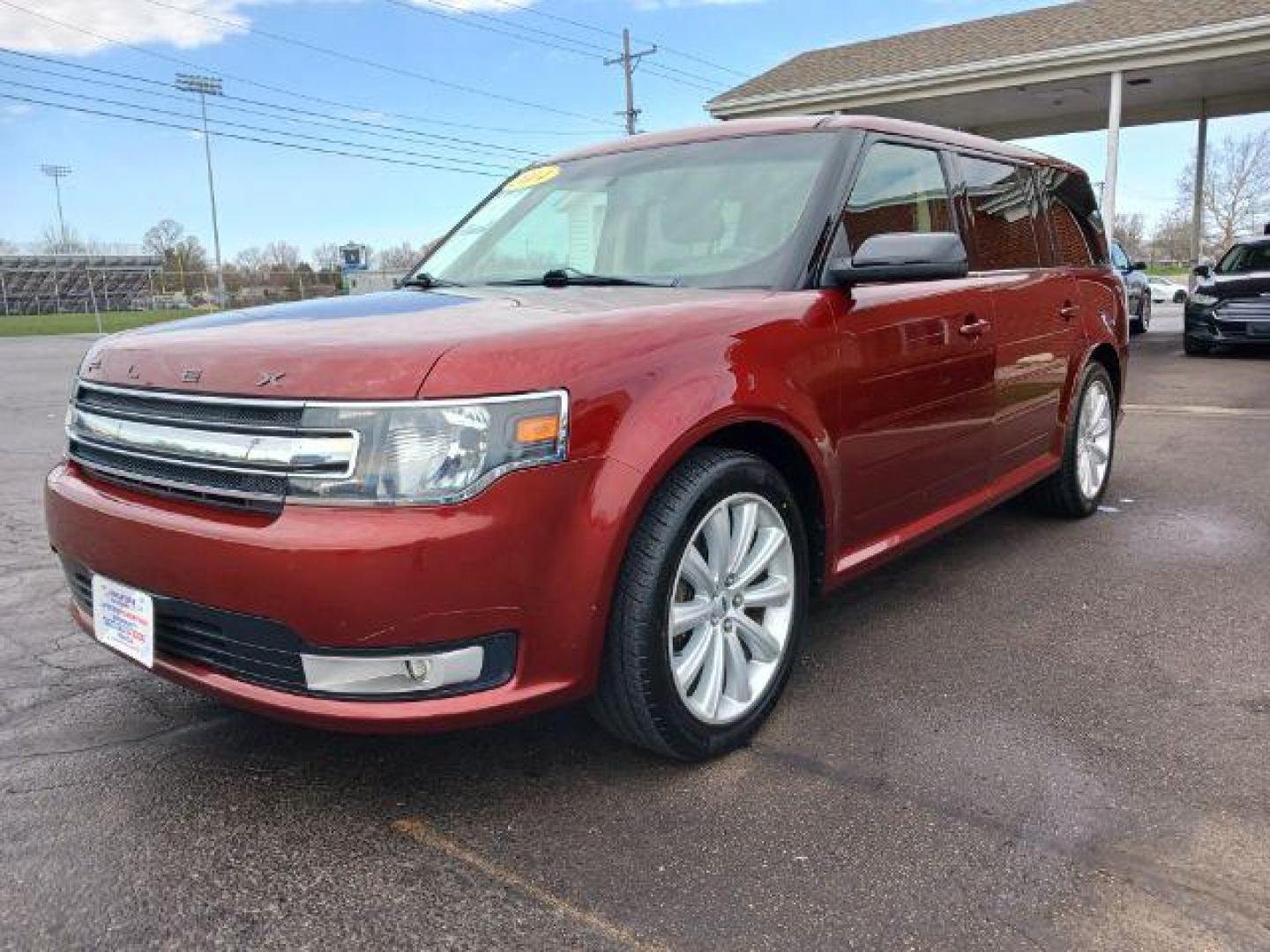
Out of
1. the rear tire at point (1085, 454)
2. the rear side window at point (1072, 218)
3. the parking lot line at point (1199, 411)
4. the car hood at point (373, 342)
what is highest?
the rear side window at point (1072, 218)

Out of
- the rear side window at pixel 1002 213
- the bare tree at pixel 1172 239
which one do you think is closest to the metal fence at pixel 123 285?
the rear side window at pixel 1002 213

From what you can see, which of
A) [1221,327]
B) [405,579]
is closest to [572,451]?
[405,579]

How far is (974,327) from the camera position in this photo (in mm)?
3672

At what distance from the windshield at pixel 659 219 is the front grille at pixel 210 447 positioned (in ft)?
4.37

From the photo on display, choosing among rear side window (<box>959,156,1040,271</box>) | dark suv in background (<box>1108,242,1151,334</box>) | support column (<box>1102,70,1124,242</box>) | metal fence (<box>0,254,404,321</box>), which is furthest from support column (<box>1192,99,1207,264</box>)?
metal fence (<box>0,254,404,321</box>)

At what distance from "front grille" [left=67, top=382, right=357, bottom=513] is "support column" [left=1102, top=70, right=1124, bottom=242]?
48.1ft

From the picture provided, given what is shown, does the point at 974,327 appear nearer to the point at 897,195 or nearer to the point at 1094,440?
the point at 897,195

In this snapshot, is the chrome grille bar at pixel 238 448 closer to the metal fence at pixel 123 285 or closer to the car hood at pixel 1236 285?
the car hood at pixel 1236 285

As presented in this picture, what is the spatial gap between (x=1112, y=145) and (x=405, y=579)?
52.2 feet

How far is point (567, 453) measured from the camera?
2.21 metres

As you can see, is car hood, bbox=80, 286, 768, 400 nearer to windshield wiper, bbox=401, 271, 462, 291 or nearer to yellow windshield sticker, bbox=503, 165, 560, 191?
windshield wiper, bbox=401, 271, 462, 291

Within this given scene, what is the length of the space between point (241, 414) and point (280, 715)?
67cm

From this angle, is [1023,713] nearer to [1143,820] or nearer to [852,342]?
[1143,820]

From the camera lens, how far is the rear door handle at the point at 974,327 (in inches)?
142
